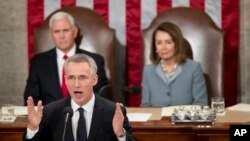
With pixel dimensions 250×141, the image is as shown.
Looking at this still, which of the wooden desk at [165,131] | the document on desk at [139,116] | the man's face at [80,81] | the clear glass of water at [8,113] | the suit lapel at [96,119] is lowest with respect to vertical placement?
the wooden desk at [165,131]

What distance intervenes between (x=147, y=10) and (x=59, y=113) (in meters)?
2.80

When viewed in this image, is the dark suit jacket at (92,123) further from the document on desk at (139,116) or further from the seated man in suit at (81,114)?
the document on desk at (139,116)

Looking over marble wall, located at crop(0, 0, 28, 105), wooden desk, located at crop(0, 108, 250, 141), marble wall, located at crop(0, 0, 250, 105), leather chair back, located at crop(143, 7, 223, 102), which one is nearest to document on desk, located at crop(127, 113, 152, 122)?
wooden desk, located at crop(0, 108, 250, 141)

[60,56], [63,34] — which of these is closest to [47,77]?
[60,56]

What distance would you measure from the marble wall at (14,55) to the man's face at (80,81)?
9.44 ft

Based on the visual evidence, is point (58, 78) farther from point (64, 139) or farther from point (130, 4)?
point (64, 139)

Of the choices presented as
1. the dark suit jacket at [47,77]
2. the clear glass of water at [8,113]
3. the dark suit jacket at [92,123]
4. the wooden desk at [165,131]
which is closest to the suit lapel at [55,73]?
the dark suit jacket at [47,77]

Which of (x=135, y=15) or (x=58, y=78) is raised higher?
(x=135, y=15)

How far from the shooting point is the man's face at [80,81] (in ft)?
11.5

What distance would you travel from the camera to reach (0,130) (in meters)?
4.12

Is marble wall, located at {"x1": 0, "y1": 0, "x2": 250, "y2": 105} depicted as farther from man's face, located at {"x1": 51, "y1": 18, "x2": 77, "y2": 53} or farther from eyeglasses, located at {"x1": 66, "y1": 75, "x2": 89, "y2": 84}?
eyeglasses, located at {"x1": 66, "y1": 75, "x2": 89, "y2": 84}

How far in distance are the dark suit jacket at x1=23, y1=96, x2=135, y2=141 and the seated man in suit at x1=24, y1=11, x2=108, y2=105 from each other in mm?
1874

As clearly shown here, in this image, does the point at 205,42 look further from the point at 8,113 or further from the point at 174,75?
the point at 8,113

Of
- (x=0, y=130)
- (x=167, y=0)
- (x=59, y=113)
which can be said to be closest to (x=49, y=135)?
(x=59, y=113)
